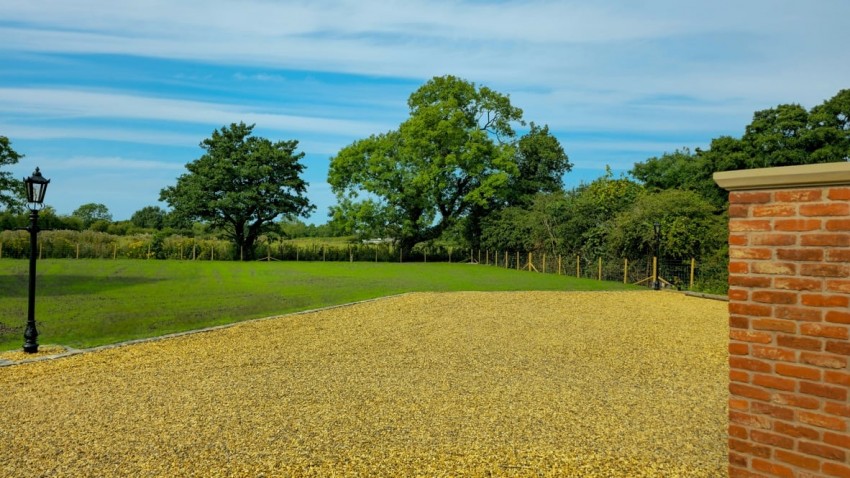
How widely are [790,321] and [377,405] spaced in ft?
12.4

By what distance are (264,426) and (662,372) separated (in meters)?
5.16

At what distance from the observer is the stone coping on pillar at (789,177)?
9.79 feet

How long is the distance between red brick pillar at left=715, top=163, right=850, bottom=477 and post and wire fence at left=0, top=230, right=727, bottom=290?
18.5 m

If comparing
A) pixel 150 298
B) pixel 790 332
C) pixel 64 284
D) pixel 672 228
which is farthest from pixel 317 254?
pixel 790 332

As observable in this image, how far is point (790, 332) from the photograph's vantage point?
125 inches

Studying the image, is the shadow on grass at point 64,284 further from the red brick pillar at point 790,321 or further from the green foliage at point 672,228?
the green foliage at point 672,228

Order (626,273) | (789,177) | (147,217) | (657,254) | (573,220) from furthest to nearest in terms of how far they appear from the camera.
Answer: (147,217) < (573,220) < (626,273) < (657,254) < (789,177)

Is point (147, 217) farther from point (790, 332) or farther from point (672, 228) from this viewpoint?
point (790, 332)

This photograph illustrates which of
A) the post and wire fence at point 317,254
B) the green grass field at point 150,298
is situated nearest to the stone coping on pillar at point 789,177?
the green grass field at point 150,298

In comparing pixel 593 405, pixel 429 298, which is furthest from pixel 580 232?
pixel 593 405

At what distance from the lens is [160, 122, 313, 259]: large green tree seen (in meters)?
38.8

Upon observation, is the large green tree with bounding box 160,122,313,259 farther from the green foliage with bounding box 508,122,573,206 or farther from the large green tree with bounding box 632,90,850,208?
the large green tree with bounding box 632,90,850,208

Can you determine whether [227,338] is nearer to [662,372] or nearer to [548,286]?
[662,372]

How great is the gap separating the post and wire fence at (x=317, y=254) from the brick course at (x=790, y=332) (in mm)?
18479
